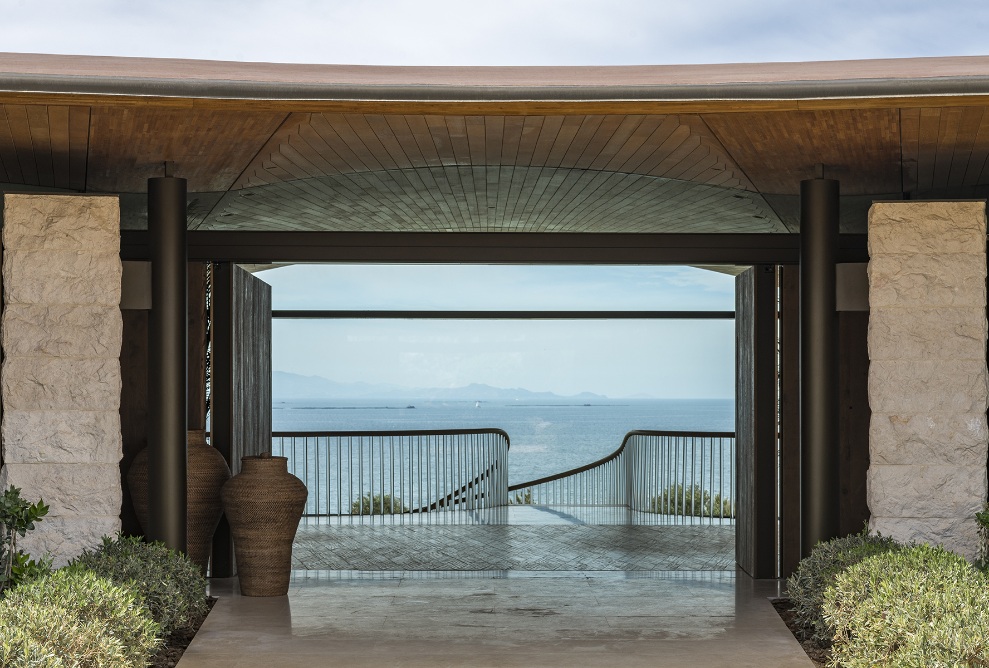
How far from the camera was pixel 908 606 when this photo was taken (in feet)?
13.3

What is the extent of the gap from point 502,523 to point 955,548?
567cm

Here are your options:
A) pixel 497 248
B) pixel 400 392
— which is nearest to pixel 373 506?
pixel 497 248

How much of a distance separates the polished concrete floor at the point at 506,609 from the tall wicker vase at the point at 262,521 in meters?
0.13

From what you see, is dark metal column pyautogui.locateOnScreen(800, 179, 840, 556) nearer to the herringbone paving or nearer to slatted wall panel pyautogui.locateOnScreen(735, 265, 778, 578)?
slatted wall panel pyautogui.locateOnScreen(735, 265, 778, 578)

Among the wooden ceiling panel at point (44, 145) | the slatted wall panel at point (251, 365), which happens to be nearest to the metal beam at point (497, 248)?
the slatted wall panel at point (251, 365)

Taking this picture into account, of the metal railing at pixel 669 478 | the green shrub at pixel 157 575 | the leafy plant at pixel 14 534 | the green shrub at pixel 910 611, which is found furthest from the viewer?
the metal railing at pixel 669 478

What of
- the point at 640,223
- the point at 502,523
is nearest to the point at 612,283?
the point at 502,523

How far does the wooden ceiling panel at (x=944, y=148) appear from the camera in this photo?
523 cm

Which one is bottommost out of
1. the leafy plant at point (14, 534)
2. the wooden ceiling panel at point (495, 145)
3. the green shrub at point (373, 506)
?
the green shrub at point (373, 506)

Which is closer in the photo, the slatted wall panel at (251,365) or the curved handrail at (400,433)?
the slatted wall panel at (251,365)

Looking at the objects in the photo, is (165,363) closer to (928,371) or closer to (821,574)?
(821,574)

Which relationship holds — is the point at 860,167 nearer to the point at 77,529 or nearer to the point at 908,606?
the point at 908,606

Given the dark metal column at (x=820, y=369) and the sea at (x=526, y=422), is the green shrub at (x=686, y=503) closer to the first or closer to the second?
the dark metal column at (x=820, y=369)

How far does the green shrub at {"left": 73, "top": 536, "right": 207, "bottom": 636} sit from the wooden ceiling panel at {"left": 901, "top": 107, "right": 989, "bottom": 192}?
14.8 feet
